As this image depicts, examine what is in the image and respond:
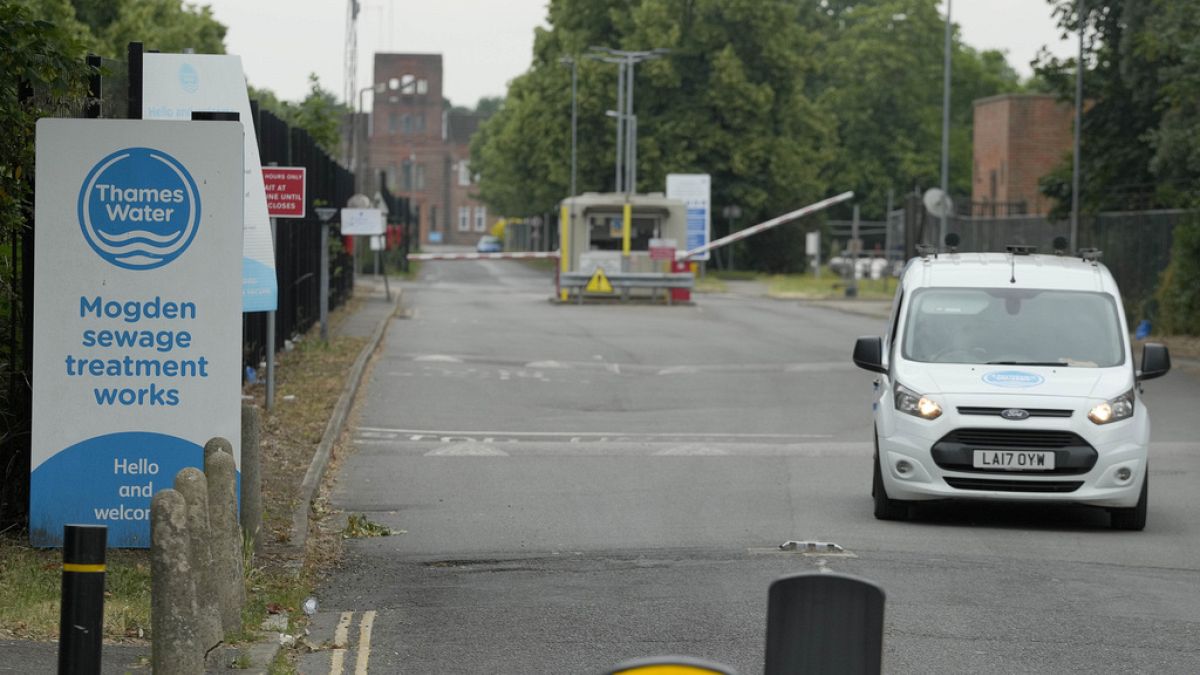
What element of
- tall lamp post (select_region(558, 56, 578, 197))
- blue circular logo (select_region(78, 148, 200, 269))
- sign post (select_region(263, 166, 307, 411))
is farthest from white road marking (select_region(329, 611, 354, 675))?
tall lamp post (select_region(558, 56, 578, 197))

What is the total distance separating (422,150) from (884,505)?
146m

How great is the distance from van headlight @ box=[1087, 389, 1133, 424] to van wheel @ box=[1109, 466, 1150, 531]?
446 mm

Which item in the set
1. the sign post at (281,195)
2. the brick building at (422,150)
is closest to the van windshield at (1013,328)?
the sign post at (281,195)

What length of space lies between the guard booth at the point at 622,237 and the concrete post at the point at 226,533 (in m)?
36.1

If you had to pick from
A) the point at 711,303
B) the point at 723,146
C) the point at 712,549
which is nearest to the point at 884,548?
the point at 712,549

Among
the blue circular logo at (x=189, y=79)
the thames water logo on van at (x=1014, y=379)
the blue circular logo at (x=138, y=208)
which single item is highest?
the blue circular logo at (x=189, y=79)

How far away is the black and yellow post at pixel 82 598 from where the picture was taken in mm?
5945

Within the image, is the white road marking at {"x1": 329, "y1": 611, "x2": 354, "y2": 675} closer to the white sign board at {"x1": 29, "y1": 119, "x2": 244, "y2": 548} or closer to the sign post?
the white sign board at {"x1": 29, "y1": 119, "x2": 244, "y2": 548}

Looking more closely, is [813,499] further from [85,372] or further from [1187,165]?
[1187,165]

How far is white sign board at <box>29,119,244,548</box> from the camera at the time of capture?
953 cm

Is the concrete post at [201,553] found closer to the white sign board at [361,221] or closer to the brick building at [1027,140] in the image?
the white sign board at [361,221]

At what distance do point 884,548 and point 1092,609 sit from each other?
2097 millimetres

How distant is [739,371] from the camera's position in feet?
85.1

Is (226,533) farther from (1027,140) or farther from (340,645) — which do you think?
(1027,140)
